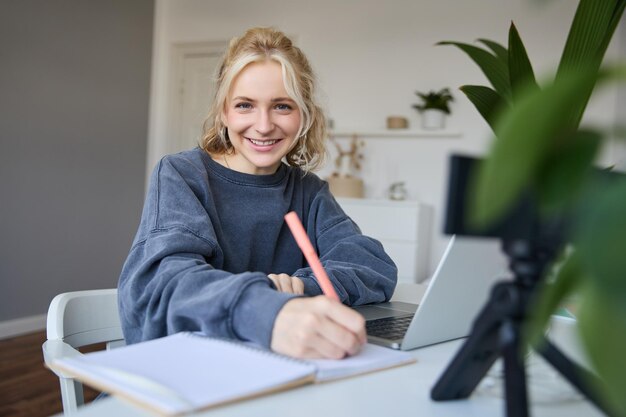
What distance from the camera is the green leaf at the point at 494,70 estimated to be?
118cm

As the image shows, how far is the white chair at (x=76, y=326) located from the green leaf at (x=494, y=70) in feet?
2.80

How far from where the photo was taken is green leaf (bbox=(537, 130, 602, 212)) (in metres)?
0.25

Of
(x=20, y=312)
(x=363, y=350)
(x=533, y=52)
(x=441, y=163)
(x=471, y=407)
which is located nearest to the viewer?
(x=471, y=407)

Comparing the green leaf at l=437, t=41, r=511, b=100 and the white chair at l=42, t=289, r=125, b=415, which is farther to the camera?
the green leaf at l=437, t=41, r=511, b=100

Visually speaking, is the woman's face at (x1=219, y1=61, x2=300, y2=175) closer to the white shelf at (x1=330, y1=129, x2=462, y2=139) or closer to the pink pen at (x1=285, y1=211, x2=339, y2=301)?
the pink pen at (x1=285, y1=211, x2=339, y2=301)

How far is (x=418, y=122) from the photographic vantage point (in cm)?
443

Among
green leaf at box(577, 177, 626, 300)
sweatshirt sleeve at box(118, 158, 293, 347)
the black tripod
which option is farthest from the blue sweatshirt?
green leaf at box(577, 177, 626, 300)

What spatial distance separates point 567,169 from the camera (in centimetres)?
26

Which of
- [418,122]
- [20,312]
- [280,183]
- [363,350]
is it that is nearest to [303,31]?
[418,122]

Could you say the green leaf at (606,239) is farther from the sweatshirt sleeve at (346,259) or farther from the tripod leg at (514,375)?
the sweatshirt sleeve at (346,259)

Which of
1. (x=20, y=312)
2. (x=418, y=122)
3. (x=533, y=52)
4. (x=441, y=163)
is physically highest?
(x=533, y=52)

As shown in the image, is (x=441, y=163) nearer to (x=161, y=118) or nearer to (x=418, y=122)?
(x=418, y=122)

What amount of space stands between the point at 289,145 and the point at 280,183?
3.8 inches

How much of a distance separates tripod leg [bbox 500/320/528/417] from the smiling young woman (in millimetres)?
263
